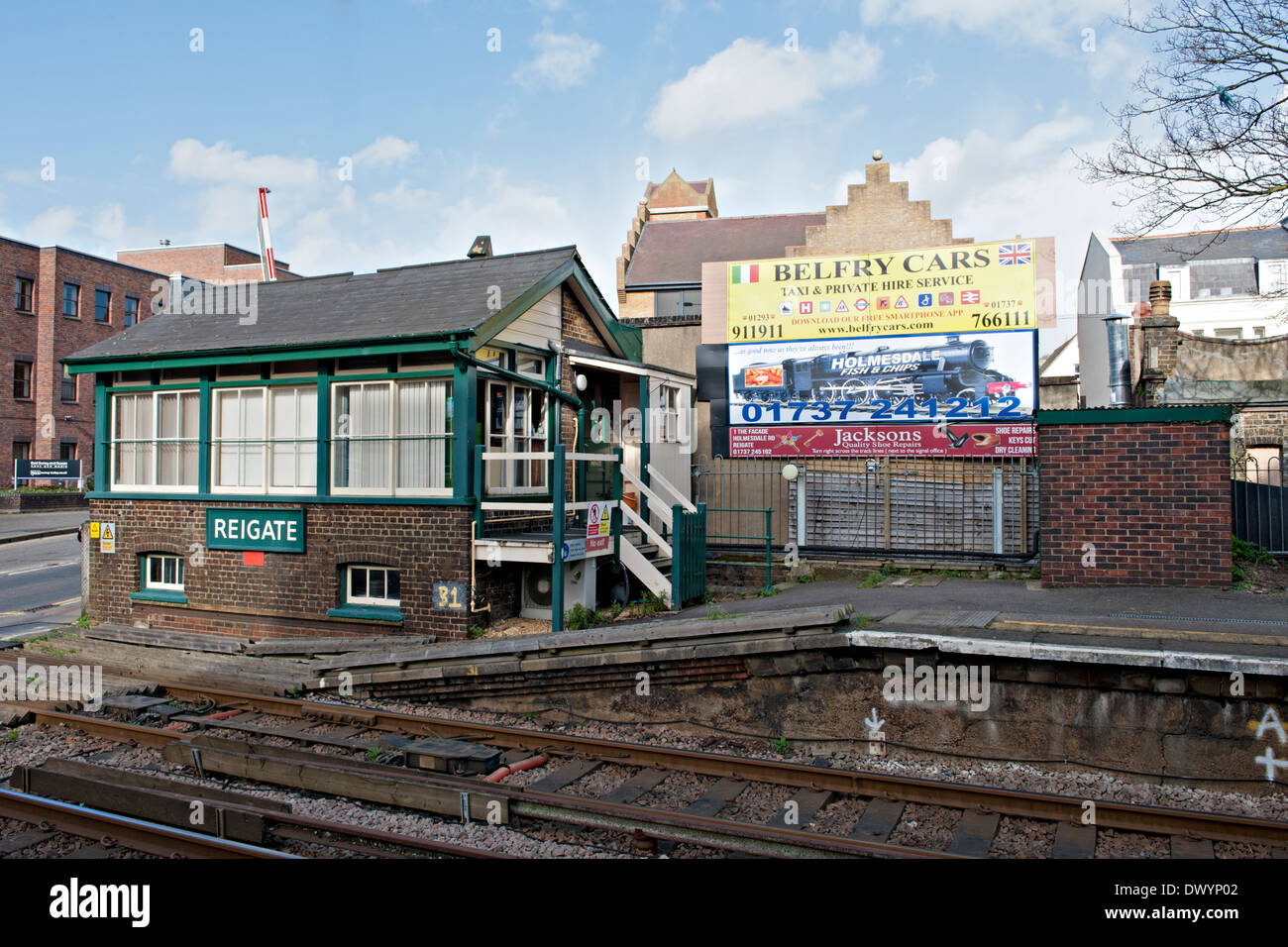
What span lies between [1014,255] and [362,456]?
11.2 meters

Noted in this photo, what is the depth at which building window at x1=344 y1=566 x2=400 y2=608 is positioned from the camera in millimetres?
11891

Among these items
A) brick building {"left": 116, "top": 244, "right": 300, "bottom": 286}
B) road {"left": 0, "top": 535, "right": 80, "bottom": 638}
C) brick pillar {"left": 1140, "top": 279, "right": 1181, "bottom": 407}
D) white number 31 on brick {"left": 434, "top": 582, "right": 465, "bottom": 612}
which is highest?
brick building {"left": 116, "top": 244, "right": 300, "bottom": 286}

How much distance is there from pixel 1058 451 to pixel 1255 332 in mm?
31754

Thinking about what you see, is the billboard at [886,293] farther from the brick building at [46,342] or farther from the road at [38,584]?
the brick building at [46,342]

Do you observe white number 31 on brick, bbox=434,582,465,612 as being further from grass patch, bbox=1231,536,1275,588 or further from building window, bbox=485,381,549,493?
grass patch, bbox=1231,536,1275,588

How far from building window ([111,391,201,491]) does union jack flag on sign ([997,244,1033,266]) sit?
13.3 meters

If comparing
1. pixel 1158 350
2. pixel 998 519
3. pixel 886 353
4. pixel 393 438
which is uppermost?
pixel 1158 350

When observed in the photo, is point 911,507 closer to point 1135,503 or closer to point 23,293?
point 1135,503

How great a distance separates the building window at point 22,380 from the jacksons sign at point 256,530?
34.4 meters

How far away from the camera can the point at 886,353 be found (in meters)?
15.7

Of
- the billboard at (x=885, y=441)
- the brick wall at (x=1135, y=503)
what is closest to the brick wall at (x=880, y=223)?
the billboard at (x=885, y=441)

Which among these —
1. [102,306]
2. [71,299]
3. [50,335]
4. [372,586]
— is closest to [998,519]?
[372,586]

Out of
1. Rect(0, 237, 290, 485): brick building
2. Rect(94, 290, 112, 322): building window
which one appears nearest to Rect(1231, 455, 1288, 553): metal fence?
Rect(0, 237, 290, 485): brick building

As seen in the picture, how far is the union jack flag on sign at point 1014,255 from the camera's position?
15.0m
